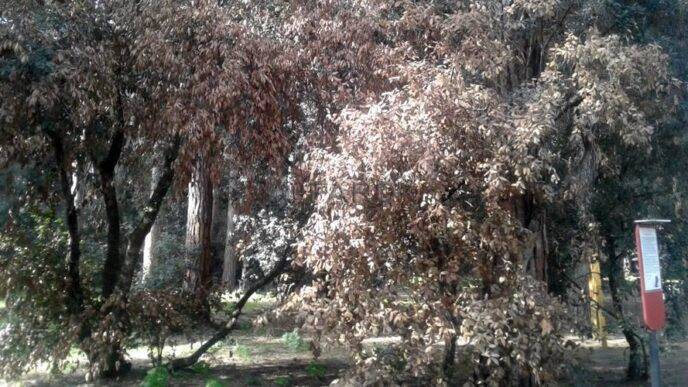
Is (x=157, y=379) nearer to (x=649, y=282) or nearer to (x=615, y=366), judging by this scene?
(x=649, y=282)

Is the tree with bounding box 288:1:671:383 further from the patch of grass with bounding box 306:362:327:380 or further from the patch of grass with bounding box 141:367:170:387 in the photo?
the patch of grass with bounding box 306:362:327:380

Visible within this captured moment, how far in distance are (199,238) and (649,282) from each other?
12.0 m

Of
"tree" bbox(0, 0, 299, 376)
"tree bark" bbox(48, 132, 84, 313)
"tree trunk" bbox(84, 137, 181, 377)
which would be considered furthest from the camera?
"tree bark" bbox(48, 132, 84, 313)

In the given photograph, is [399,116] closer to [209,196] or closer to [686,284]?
[686,284]

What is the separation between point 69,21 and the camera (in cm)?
1044

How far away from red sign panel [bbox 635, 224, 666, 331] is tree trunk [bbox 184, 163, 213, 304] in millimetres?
7516

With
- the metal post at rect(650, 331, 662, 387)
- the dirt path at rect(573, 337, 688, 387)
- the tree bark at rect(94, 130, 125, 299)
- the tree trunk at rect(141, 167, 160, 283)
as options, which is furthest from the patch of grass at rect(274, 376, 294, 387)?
the metal post at rect(650, 331, 662, 387)

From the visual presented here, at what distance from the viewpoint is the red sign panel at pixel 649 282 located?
637 cm

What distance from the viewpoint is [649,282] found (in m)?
6.42

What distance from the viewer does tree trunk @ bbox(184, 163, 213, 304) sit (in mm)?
14014

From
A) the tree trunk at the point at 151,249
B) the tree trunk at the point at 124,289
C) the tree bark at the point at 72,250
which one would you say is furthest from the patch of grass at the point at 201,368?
the tree trunk at the point at 151,249

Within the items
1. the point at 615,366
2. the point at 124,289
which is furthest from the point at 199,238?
the point at 615,366

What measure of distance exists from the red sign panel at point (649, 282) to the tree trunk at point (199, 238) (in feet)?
24.7

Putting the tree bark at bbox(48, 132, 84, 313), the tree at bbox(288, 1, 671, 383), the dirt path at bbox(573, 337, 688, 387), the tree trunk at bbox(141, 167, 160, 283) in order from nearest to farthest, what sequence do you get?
the tree at bbox(288, 1, 671, 383), the dirt path at bbox(573, 337, 688, 387), the tree bark at bbox(48, 132, 84, 313), the tree trunk at bbox(141, 167, 160, 283)
